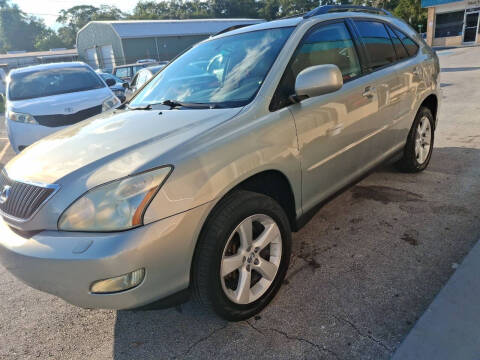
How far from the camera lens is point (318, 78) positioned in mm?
2465

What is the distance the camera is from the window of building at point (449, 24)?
2741 centimetres

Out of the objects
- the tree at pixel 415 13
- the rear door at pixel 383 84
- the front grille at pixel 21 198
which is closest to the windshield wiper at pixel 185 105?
the front grille at pixel 21 198

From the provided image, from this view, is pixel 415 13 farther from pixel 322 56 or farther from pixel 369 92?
pixel 322 56

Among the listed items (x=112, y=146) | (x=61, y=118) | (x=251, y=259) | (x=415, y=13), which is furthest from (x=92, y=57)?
(x=251, y=259)

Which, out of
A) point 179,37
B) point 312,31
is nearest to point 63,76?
point 312,31

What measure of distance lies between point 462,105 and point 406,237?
6.05 metres

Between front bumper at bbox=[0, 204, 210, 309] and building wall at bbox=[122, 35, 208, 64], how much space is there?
123 ft

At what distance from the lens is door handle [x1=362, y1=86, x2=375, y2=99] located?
321 centimetres

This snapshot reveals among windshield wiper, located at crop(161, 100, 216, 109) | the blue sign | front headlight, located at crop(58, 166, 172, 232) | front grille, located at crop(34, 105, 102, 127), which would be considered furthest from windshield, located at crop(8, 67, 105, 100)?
the blue sign

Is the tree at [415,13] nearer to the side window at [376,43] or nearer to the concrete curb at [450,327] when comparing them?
the side window at [376,43]

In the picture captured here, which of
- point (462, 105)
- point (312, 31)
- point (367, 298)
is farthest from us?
point (462, 105)

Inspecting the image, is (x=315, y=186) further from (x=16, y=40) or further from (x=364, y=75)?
(x=16, y=40)

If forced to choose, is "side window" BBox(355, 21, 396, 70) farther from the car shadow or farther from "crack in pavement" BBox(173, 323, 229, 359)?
"crack in pavement" BBox(173, 323, 229, 359)

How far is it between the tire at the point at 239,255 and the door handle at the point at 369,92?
144 cm
